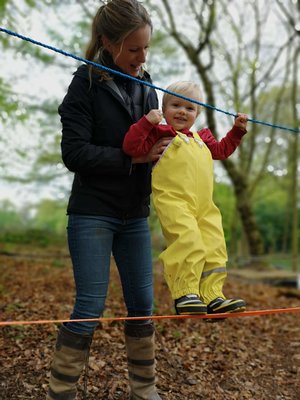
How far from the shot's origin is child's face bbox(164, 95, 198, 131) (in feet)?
7.80

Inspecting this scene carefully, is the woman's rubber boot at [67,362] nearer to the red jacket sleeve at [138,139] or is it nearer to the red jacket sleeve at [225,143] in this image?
the red jacket sleeve at [138,139]

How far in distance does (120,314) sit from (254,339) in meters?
1.31

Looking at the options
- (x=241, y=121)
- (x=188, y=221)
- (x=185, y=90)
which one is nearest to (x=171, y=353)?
(x=188, y=221)

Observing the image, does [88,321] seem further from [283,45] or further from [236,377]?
[283,45]

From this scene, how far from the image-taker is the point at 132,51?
2150 mm

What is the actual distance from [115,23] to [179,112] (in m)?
0.54

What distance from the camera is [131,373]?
2.49 metres

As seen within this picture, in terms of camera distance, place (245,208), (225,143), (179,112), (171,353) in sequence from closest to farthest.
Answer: (179,112) → (225,143) → (171,353) → (245,208)

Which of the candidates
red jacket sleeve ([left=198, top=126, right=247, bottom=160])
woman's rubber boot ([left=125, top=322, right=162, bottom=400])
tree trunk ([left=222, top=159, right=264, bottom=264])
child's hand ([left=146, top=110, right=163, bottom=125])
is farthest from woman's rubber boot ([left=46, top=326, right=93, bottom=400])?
tree trunk ([left=222, top=159, right=264, bottom=264])

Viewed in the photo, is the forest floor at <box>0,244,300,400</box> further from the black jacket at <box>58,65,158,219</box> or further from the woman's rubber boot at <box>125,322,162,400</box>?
the black jacket at <box>58,65,158,219</box>

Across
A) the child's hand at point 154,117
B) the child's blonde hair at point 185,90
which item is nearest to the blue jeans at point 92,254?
the child's hand at point 154,117

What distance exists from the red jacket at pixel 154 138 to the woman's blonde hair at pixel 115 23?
313 mm

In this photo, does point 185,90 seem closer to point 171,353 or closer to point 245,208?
point 171,353

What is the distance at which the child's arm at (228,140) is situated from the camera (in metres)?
2.42
